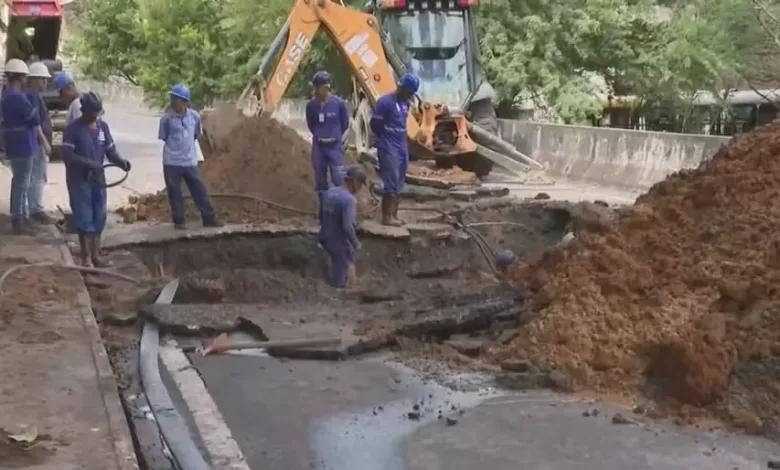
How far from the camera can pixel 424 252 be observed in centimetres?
1226

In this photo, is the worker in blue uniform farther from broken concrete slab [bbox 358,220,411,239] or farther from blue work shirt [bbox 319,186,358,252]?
broken concrete slab [bbox 358,220,411,239]

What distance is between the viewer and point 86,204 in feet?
32.1

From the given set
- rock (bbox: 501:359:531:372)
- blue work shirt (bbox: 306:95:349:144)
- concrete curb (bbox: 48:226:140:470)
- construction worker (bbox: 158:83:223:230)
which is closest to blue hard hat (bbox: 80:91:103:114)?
concrete curb (bbox: 48:226:140:470)

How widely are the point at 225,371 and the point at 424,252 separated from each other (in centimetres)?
532

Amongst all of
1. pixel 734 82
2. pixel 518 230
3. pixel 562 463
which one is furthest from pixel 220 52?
pixel 562 463

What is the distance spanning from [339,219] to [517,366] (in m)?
3.46

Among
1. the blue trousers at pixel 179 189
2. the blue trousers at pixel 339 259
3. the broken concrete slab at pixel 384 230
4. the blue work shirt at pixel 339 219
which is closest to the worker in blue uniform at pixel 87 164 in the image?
the blue trousers at pixel 179 189

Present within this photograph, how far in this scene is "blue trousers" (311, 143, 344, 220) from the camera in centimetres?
1212

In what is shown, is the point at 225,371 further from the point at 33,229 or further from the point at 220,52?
the point at 220,52

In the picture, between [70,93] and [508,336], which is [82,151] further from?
[508,336]

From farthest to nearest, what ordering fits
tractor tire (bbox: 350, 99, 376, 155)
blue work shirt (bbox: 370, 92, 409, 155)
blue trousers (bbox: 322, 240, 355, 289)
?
tractor tire (bbox: 350, 99, 376, 155), blue work shirt (bbox: 370, 92, 409, 155), blue trousers (bbox: 322, 240, 355, 289)

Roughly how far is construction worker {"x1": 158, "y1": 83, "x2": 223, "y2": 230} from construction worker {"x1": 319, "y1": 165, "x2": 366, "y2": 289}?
75.0 inches

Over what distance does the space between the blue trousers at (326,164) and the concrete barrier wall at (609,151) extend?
584 centimetres

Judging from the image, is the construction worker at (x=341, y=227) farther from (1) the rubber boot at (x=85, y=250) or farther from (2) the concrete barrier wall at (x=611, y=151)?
(2) the concrete barrier wall at (x=611, y=151)
